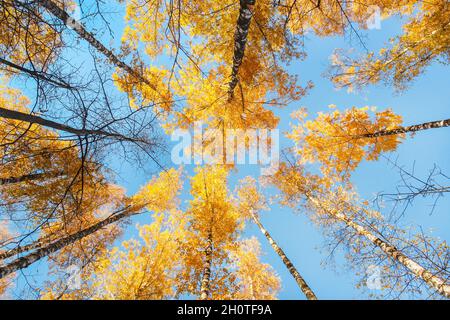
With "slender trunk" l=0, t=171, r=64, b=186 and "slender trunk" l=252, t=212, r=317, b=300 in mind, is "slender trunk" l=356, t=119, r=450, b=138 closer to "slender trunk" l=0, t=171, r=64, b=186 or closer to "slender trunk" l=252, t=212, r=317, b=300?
"slender trunk" l=252, t=212, r=317, b=300

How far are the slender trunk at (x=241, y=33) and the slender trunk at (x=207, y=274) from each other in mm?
4936

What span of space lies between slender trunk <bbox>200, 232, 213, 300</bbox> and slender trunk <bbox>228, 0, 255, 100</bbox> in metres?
4.94

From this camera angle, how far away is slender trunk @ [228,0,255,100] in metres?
4.36

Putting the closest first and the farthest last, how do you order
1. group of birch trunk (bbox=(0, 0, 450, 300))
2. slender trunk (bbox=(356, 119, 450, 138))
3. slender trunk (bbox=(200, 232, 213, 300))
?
group of birch trunk (bbox=(0, 0, 450, 300)) < slender trunk (bbox=(356, 119, 450, 138)) < slender trunk (bbox=(200, 232, 213, 300))

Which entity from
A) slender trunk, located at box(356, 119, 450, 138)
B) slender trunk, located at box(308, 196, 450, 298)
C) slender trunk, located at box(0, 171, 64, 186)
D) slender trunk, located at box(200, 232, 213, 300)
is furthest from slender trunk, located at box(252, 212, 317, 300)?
slender trunk, located at box(0, 171, 64, 186)

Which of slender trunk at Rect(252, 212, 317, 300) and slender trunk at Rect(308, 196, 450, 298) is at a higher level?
slender trunk at Rect(308, 196, 450, 298)

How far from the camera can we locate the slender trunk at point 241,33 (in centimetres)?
436

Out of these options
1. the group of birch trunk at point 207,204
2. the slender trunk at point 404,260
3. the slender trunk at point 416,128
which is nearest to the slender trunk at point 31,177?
the group of birch trunk at point 207,204

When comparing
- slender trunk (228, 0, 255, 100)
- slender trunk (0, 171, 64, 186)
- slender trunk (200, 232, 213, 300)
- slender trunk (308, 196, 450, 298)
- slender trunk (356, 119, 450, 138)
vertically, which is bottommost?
slender trunk (200, 232, 213, 300)

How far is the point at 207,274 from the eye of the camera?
6113 millimetres

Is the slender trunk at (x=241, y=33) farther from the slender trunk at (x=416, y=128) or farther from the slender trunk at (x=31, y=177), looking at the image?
the slender trunk at (x=31, y=177)

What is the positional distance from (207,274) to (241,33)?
601 cm
